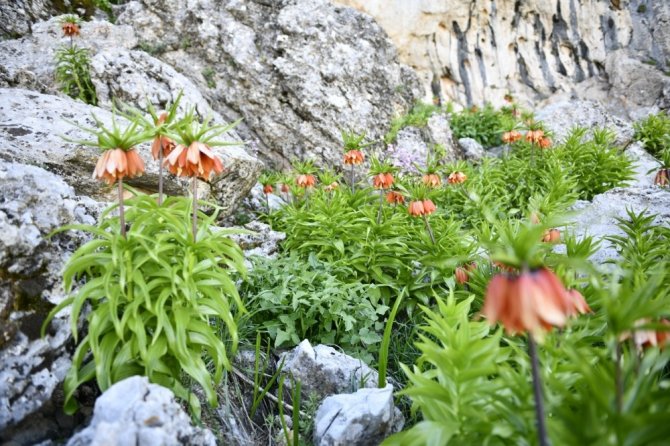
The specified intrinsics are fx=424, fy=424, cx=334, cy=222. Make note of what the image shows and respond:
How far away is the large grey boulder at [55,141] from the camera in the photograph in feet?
12.2

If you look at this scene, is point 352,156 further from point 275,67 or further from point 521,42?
point 521,42

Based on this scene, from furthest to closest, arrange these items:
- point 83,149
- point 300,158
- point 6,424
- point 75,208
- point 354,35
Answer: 1. point 354,35
2. point 300,158
3. point 83,149
4. point 75,208
5. point 6,424

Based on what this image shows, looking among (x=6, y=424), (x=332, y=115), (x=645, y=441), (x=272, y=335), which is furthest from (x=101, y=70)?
(x=645, y=441)

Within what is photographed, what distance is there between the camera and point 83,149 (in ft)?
13.1

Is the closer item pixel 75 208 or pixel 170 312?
pixel 170 312

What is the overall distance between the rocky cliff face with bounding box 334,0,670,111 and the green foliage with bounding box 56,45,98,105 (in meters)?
8.42

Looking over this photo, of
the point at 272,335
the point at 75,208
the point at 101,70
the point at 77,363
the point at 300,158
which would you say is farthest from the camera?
the point at 300,158

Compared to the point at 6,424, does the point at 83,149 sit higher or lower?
higher

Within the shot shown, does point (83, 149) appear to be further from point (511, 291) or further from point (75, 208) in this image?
point (511, 291)

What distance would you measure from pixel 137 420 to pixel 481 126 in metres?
10.4

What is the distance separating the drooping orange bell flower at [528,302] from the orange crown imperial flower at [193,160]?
164 centimetres

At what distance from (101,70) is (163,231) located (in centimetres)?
422

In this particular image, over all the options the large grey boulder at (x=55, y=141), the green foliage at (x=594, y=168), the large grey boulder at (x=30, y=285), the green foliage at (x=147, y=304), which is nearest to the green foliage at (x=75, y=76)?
the large grey boulder at (x=55, y=141)

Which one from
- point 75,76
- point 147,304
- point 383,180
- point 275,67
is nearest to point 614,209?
point 383,180
